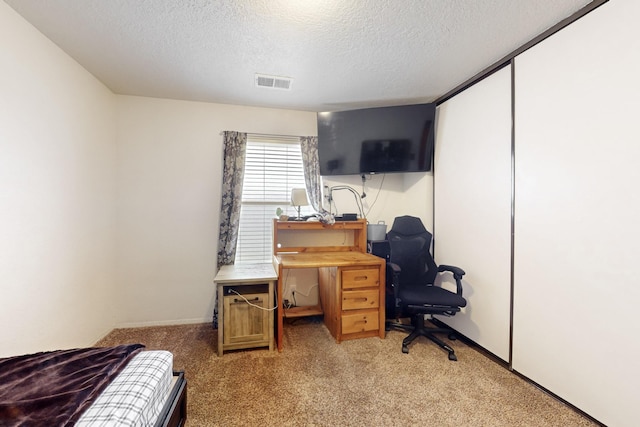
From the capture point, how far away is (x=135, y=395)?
39.5 inches

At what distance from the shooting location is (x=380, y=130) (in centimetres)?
288

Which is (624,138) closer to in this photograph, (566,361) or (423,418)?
(566,361)

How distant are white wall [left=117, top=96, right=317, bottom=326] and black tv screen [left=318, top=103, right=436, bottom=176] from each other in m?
0.95

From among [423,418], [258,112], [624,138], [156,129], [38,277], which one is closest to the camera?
[624,138]

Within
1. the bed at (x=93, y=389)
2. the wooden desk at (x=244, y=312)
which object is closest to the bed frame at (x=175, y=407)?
the bed at (x=93, y=389)

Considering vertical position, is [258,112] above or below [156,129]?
above

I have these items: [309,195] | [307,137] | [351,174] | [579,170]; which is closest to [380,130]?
[351,174]

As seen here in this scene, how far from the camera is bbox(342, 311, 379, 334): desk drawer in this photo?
245cm

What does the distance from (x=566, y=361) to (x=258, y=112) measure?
3.42 metres

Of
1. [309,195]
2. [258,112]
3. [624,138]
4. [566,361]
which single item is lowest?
[566,361]

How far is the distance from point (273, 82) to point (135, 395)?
2436 millimetres

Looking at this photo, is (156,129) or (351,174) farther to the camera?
(351,174)

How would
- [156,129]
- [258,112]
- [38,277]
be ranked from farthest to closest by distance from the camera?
[258,112], [156,129], [38,277]

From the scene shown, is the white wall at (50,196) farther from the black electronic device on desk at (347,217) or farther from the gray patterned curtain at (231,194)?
the black electronic device on desk at (347,217)
